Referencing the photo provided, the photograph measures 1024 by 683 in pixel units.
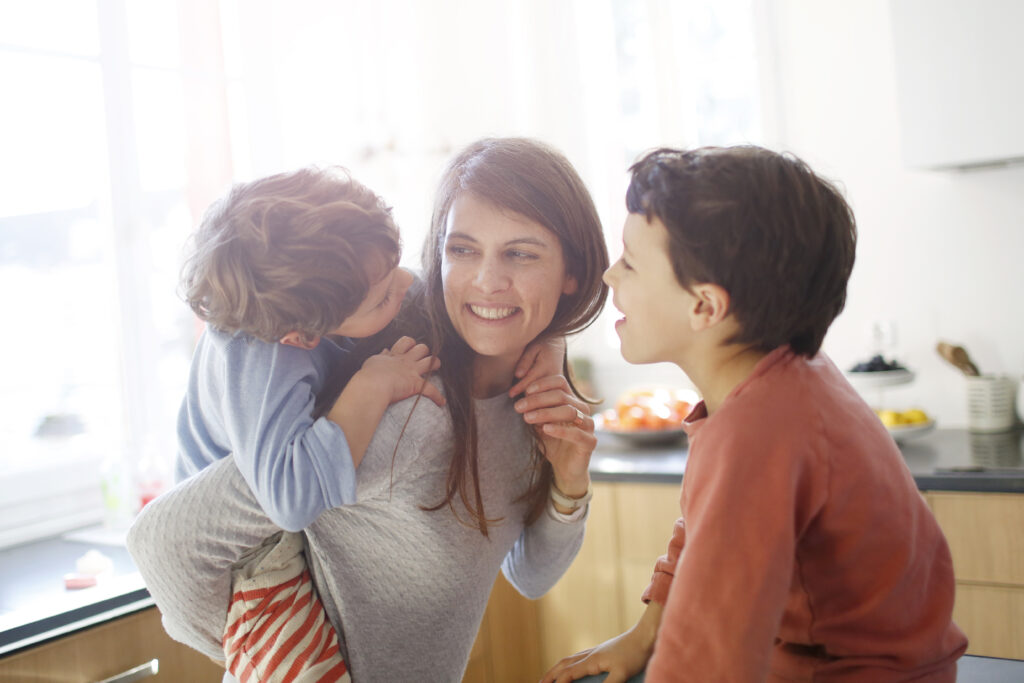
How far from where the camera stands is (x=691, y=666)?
0.72 meters

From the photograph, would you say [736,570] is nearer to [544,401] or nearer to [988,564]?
[544,401]

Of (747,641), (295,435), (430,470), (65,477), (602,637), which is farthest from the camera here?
(602,637)

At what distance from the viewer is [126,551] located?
200cm

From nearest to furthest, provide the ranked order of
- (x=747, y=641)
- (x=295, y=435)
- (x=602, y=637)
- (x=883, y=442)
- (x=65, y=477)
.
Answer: (x=747, y=641) < (x=883, y=442) < (x=295, y=435) < (x=65, y=477) < (x=602, y=637)

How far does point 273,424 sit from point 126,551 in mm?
1230

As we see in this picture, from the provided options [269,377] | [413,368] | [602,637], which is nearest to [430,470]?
[413,368]

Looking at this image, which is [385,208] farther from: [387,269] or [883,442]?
[883,442]

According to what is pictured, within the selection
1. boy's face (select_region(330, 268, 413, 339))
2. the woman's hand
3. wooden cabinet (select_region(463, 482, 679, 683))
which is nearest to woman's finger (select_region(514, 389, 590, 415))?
the woman's hand

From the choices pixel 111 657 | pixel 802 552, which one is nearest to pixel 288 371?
pixel 802 552

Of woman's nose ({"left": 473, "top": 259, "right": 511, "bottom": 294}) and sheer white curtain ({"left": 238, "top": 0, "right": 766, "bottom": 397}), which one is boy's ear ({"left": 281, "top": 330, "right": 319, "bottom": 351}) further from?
sheer white curtain ({"left": 238, "top": 0, "right": 766, "bottom": 397})

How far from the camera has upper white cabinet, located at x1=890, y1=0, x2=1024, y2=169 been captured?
216 cm

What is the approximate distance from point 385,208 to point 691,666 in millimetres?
681

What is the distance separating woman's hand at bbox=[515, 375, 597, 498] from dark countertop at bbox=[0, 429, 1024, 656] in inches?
35.0

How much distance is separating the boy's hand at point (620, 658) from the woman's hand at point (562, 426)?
0.25 metres
